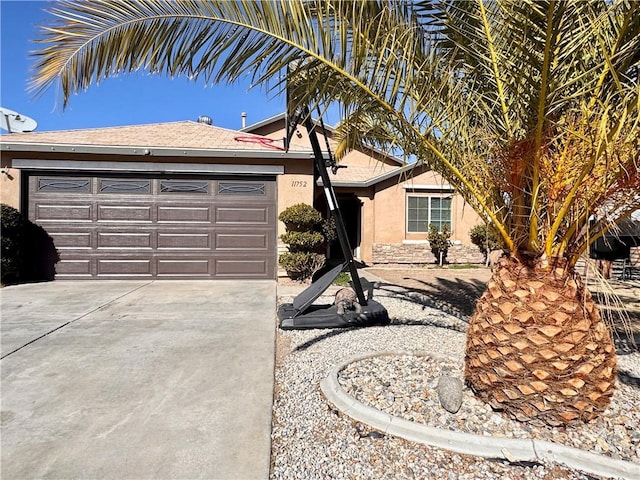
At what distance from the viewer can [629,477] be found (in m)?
2.33

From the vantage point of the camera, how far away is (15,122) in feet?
33.6

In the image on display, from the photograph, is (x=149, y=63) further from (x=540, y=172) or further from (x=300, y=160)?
(x=300, y=160)

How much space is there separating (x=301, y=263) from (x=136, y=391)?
626cm

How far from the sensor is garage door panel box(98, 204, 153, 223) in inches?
387

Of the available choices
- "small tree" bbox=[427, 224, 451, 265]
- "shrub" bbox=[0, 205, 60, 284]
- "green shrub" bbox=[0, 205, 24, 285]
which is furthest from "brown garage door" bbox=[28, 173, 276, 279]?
"small tree" bbox=[427, 224, 451, 265]

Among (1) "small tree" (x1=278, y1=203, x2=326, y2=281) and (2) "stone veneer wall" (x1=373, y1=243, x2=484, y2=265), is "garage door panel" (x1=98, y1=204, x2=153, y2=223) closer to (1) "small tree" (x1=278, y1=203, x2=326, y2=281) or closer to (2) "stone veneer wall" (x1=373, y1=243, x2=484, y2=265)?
(1) "small tree" (x1=278, y1=203, x2=326, y2=281)

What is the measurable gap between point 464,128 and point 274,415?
2.98 metres

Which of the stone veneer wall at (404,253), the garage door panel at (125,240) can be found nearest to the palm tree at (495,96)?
the garage door panel at (125,240)

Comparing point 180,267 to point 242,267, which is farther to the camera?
point 242,267

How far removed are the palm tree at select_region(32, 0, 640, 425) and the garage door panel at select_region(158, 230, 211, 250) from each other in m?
6.79

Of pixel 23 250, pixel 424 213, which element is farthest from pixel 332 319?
pixel 424 213

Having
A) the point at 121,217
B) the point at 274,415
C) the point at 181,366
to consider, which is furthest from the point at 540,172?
the point at 121,217

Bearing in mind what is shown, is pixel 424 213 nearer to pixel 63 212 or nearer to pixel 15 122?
pixel 63 212

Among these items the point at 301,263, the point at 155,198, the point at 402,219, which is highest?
the point at 155,198
